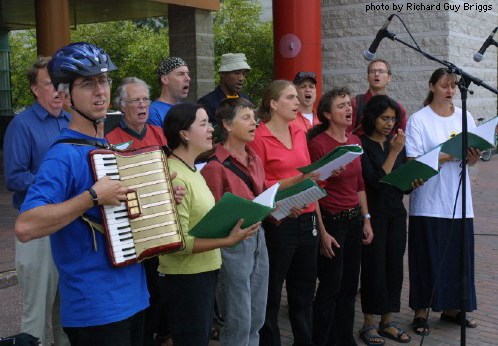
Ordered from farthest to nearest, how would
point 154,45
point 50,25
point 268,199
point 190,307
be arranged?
point 154,45, point 50,25, point 190,307, point 268,199

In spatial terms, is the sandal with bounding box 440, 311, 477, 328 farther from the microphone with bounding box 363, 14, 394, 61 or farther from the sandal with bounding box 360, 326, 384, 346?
the microphone with bounding box 363, 14, 394, 61

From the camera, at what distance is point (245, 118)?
416 centimetres

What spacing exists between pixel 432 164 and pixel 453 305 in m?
1.38

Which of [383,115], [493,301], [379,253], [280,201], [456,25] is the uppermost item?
[456,25]

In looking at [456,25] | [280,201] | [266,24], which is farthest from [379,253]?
[266,24]

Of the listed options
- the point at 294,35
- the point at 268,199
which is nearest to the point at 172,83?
the point at 268,199

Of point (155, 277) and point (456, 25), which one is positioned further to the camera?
point (456, 25)

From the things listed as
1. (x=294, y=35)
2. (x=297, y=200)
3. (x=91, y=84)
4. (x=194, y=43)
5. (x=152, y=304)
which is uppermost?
(x=194, y=43)

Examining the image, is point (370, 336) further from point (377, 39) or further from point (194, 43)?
point (194, 43)

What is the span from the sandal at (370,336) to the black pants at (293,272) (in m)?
0.74

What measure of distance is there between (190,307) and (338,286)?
66.4 inches

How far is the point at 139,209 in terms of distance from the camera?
2.66 meters

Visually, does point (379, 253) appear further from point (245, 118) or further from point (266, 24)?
point (266, 24)

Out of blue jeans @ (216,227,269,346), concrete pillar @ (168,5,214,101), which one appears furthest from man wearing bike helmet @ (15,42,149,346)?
concrete pillar @ (168,5,214,101)
